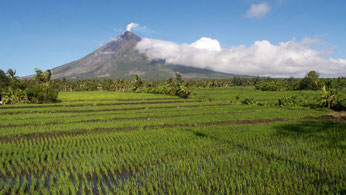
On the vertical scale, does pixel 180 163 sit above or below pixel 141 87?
below

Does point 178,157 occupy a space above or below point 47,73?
below

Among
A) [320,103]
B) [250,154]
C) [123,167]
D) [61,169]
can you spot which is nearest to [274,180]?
[250,154]

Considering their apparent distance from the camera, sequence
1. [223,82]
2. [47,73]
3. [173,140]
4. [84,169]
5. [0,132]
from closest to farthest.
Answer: [84,169] → [173,140] → [0,132] → [47,73] → [223,82]

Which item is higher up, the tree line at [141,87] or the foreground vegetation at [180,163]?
the tree line at [141,87]

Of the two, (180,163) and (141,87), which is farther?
(141,87)

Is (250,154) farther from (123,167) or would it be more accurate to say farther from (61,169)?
(61,169)

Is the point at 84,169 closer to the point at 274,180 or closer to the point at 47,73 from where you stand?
the point at 274,180

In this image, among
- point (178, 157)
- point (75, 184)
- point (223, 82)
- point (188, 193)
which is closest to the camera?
point (188, 193)

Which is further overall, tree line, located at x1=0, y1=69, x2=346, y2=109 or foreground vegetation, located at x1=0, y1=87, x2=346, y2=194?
tree line, located at x1=0, y1=69, x2=346, y2=109

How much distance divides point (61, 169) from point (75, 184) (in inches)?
70.0

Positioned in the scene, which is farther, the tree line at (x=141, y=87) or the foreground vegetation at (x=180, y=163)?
the tree line at (x=141, y=87)

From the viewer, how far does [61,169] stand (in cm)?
766

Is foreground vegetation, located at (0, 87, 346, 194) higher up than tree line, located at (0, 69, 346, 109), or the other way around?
tree line, located at (0, 69, 346, 109)

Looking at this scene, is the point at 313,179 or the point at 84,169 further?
the point at 84,169
